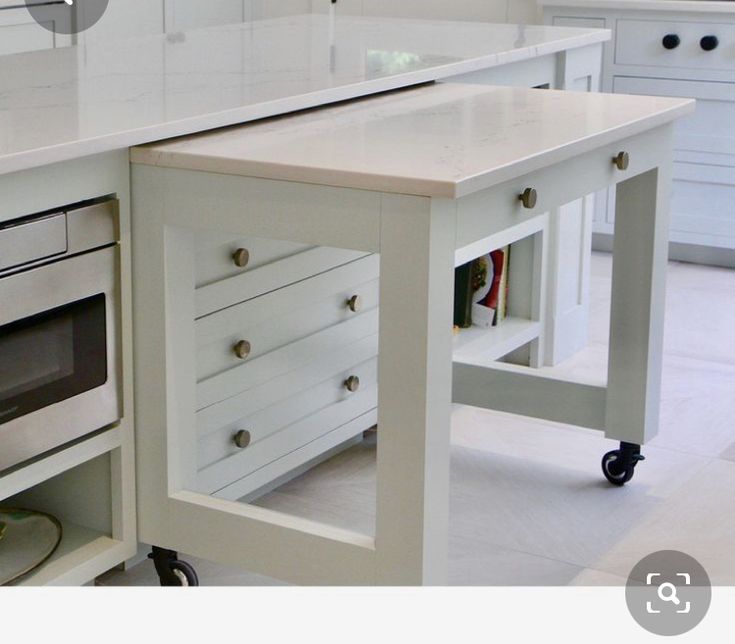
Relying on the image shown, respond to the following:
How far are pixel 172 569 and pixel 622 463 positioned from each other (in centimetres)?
97

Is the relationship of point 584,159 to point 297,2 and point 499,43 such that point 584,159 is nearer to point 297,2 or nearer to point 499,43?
point 499,43

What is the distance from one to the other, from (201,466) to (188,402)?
0.74ft

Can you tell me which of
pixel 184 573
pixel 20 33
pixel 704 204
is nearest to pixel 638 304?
pixel 184 573

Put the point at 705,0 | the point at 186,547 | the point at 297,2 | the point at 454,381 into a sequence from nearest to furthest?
the point at 186,547, the point at 454,381, the point at 705,0, the point at 297,2

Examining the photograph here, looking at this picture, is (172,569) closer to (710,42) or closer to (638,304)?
(638,304)

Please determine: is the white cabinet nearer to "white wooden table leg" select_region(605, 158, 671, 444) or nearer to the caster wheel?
"white wooden table leg" select_region(605, 158, 671, 444)

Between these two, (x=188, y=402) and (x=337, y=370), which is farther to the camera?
(x=337, y=370)

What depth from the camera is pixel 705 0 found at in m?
4.09

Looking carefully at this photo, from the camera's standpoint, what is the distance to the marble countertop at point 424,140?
4.80 ft

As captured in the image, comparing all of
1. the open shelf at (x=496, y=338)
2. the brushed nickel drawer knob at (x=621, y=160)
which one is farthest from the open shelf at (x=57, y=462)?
the open shelf at (x=496, y=338)

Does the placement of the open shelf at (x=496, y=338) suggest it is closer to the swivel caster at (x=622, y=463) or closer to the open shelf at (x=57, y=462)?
the swivel caster at (x=622, y=463)

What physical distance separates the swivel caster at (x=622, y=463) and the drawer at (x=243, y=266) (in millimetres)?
706
